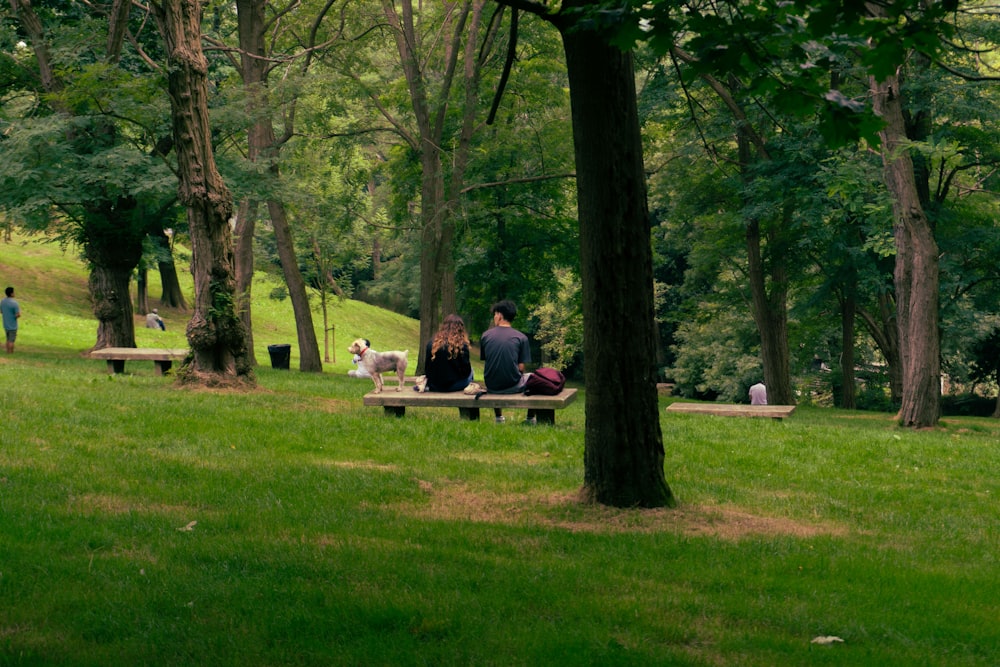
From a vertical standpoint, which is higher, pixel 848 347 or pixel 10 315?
pixel 10 315

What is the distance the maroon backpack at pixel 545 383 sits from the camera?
13461mm

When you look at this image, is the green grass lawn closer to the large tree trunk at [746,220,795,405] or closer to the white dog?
the white dog

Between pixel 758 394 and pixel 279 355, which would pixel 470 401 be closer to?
pixel 758 394

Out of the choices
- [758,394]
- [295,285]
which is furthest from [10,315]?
[758,394]

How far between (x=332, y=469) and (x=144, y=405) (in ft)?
15.5

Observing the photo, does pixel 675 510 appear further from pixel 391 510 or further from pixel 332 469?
pixel 332 469

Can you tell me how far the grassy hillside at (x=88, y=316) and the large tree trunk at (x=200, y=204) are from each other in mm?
Result: 16144

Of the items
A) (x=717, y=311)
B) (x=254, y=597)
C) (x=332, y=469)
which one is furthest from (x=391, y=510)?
(x=717, y=311)

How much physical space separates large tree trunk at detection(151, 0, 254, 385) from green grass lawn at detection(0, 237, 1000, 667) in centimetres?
371

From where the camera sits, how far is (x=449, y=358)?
554 inches

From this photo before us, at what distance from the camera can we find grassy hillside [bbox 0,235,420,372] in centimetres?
3847

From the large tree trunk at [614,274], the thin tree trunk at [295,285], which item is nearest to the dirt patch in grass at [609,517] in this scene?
the large tree trunk at [614,274]

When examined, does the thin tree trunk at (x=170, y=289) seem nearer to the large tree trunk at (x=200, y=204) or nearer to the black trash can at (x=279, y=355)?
the black trash can at (x=279, y=355)

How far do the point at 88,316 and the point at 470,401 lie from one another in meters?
37.7
